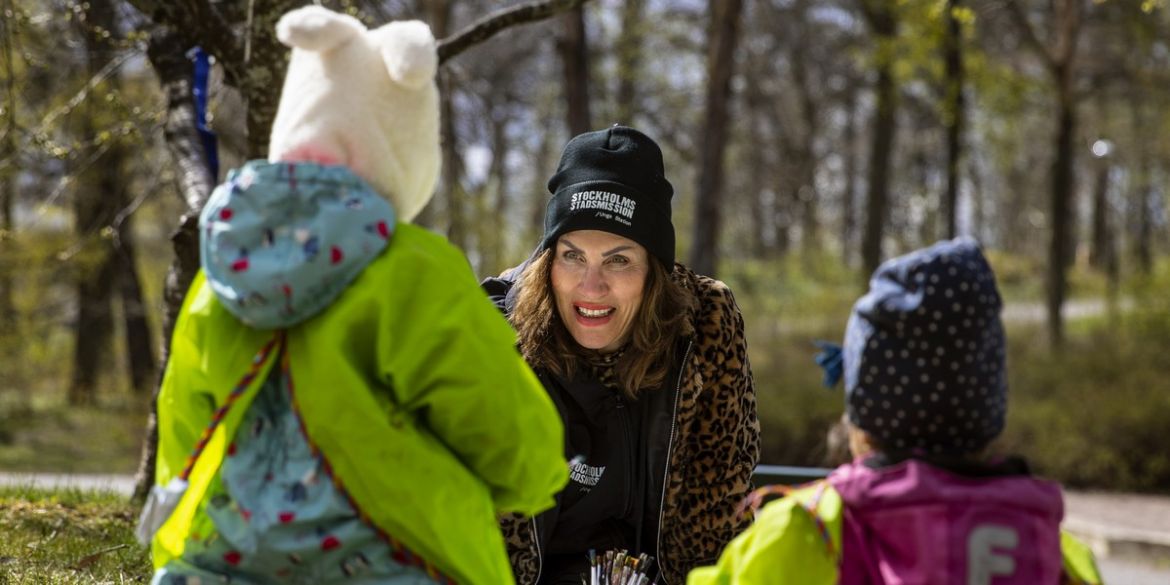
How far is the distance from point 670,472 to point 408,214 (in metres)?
1.47

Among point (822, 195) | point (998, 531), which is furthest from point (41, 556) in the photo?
point (822, 195)

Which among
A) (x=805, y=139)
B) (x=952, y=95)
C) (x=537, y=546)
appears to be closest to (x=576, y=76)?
(x=952, y=95)

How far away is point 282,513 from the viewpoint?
2.13 metres

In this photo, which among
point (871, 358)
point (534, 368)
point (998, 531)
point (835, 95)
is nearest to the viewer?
point (998, 531)

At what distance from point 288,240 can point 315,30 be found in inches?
16.2

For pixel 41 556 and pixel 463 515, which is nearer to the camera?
pixel 463 515

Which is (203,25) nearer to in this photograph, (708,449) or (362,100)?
(708,449)

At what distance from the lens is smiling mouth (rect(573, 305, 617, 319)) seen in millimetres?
3455

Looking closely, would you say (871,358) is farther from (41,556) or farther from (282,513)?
(41,556)

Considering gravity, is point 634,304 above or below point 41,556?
above

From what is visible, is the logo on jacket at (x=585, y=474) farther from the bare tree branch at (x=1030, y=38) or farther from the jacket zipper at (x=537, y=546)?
the bare tree branch at (x=1030, y=38)

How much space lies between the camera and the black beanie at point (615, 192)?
344 centimetres

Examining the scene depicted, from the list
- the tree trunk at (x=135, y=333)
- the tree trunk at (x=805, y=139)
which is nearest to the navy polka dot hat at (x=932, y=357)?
the tree trunk at (x=135, y=333)

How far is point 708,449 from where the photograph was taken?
3.56 m
